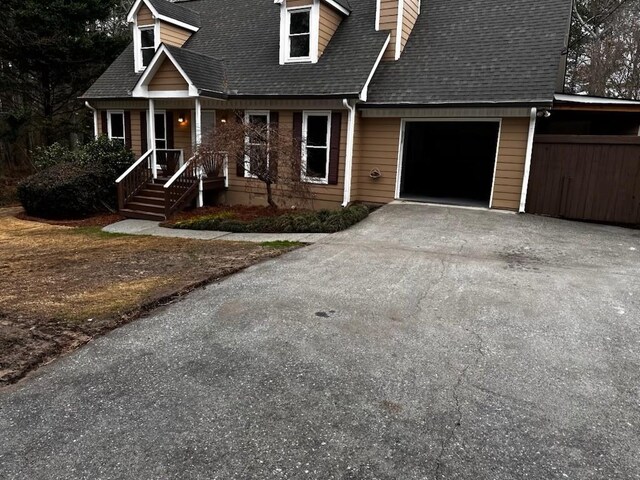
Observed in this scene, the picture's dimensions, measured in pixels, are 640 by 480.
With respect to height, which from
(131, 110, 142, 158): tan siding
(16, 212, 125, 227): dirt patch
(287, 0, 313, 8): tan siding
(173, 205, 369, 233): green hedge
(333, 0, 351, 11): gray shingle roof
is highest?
(333, 0, 351, 11): gray shingle roof

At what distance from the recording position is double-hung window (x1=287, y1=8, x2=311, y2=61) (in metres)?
12.8

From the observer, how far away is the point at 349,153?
11625 mm

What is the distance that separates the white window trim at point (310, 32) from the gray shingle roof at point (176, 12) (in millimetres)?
4748

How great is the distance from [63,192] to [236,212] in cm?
472

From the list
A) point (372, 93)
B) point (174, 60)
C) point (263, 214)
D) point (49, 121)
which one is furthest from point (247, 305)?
point (49, 121)

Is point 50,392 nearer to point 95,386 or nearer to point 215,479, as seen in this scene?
point 95,386

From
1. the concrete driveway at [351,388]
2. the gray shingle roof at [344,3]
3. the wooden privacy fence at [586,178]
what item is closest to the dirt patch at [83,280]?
the concrete driveway at [351,388]

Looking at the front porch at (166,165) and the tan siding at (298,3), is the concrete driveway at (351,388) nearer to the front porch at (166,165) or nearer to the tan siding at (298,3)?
the front porch at (166,165)

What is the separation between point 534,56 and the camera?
10906mm

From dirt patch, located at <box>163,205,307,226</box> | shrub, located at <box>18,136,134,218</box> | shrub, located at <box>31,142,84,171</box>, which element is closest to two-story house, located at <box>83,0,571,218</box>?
dirt patch, located at <box>163,205,307,226</box>

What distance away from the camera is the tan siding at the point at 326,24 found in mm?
12703

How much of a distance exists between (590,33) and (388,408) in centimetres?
2652

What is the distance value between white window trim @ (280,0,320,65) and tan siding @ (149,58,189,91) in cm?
290

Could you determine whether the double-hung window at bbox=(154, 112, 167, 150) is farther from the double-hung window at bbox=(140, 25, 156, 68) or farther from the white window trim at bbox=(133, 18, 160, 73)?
the double-hung window at bbox=(140, 25, 156, 68)
